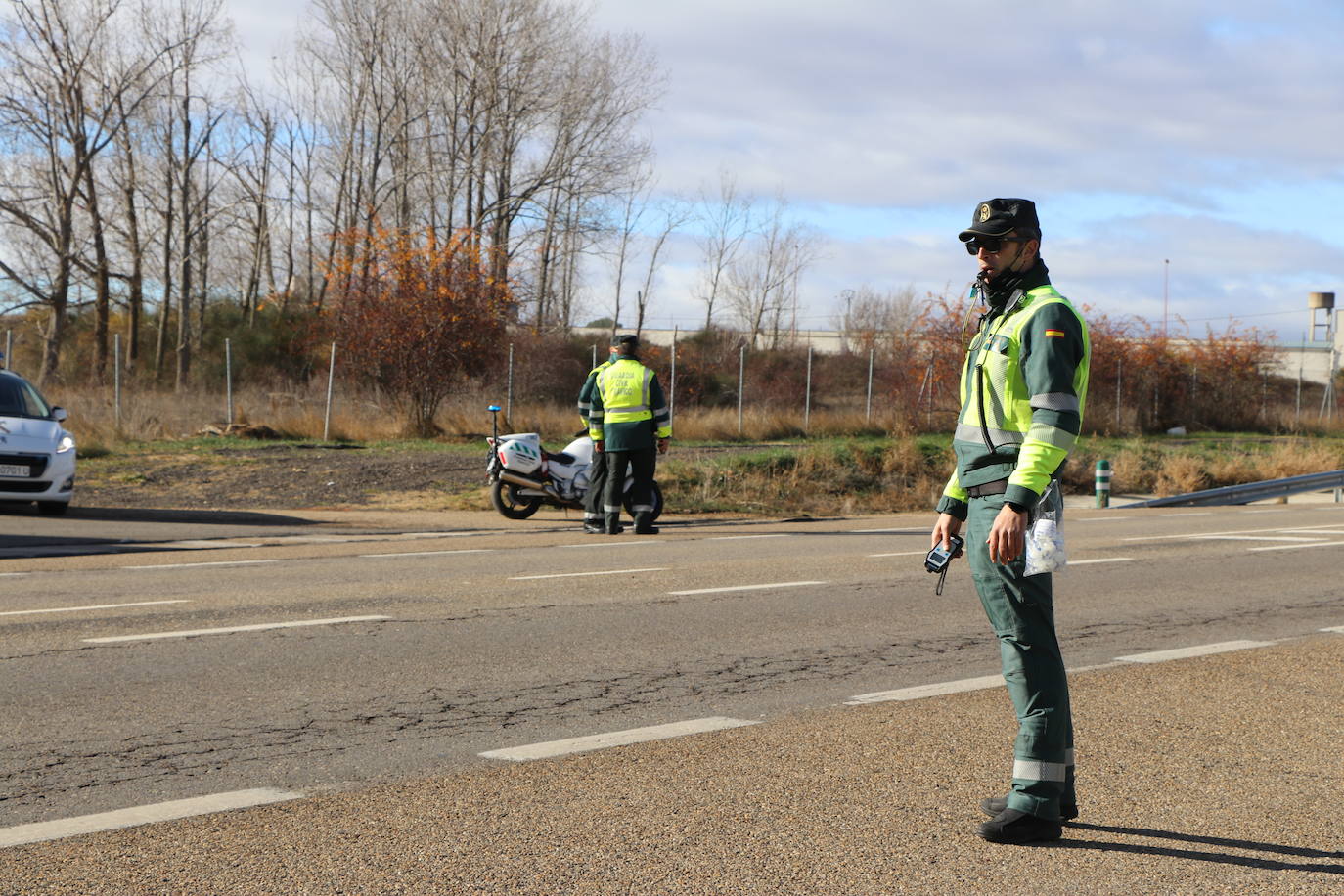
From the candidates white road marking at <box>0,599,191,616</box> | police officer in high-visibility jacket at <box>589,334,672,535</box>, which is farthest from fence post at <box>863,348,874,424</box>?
white road marking at <box>0,599,191,616</box>

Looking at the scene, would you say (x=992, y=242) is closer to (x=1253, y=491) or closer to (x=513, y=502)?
(x=513, y=502)

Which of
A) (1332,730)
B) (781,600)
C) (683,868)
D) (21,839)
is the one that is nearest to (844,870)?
(683,868)

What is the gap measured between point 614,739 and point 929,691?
183 cm

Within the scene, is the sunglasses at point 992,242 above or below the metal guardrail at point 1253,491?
above

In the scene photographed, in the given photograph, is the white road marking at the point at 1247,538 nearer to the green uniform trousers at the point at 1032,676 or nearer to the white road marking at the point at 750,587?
→ the white road marking at the point at 750,587

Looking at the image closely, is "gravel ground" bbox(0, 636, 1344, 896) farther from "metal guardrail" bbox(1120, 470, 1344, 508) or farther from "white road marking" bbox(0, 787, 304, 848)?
"metal guardrail" bbox(1120, 470, 1344, 508)

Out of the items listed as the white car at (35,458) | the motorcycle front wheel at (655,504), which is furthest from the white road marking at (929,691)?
the white car at (35,458)

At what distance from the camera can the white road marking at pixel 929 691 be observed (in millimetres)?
6598

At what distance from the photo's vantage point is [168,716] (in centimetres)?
608

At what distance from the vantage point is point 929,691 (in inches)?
A: 268

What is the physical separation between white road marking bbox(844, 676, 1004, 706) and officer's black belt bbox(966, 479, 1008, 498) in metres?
2.21

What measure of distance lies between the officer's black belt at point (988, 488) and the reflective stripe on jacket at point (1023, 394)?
14 mm

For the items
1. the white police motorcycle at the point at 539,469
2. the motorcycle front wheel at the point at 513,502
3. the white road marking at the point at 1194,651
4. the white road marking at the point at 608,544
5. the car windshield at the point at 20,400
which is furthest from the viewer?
the motorcycle front wheel at the point at 513,502

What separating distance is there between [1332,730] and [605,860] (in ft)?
12.0
